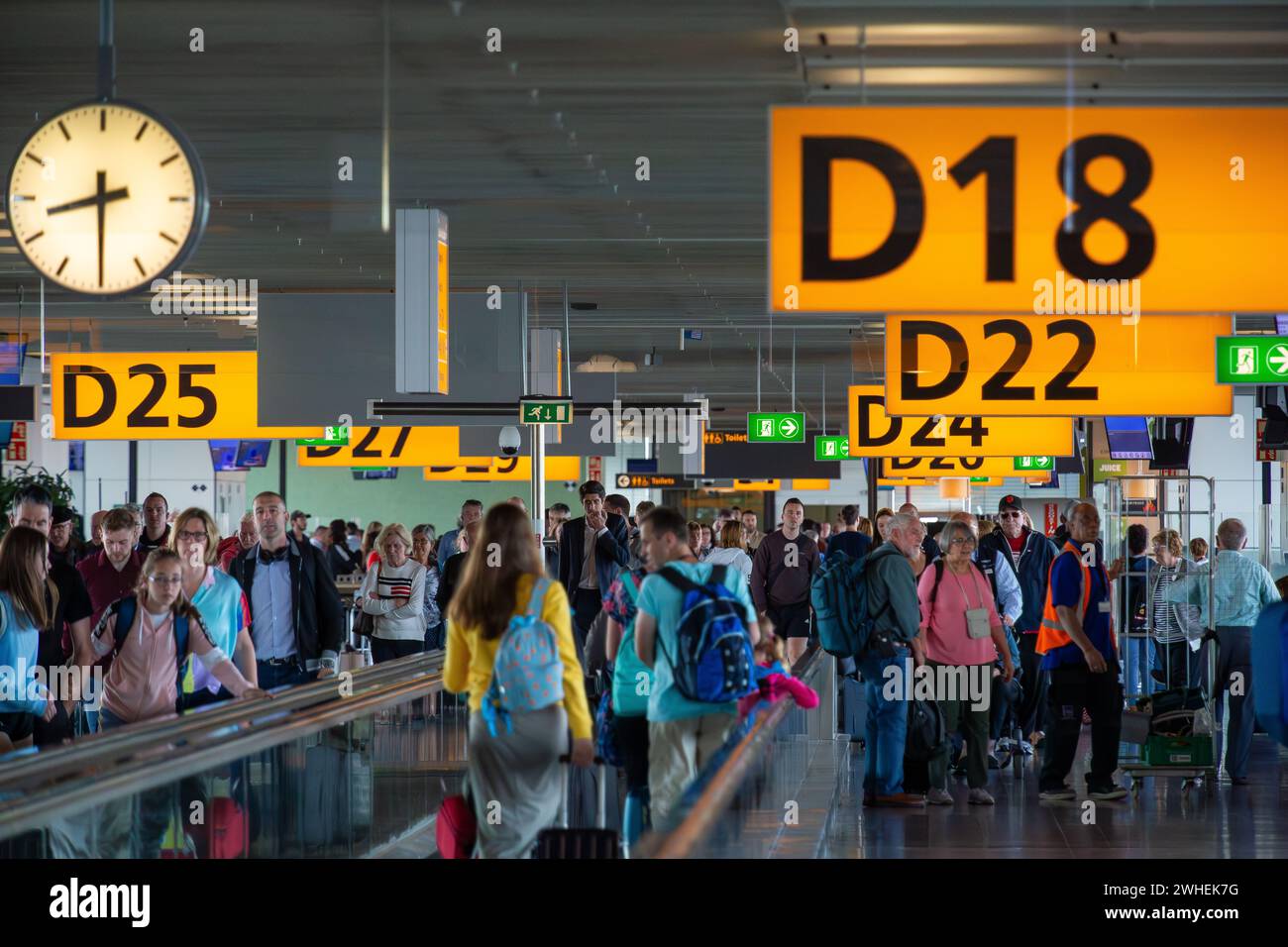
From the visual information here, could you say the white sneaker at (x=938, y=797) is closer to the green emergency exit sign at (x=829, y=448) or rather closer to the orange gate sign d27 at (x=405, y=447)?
the orange gate sign d27 at (x=405, y=447)

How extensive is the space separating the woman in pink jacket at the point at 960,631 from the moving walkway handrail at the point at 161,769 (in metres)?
3.93

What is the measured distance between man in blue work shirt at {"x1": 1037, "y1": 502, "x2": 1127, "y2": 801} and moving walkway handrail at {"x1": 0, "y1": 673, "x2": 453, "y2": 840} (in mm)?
4600

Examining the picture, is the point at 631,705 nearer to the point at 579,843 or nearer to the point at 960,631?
the point at 579,843

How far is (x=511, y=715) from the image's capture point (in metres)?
5.67


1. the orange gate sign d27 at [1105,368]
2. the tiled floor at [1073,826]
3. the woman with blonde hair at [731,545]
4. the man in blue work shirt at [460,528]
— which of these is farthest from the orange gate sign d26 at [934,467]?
the tiled floor at [1073,826]

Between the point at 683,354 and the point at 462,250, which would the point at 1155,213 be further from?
the point at 683,354

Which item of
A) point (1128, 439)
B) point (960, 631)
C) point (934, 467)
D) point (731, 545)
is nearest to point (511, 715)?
point (960, 631)

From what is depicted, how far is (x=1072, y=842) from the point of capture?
9.08m

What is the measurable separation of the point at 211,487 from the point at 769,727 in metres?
37.0

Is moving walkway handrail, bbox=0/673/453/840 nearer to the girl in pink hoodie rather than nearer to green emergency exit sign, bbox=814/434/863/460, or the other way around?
the girl in pink hoodie

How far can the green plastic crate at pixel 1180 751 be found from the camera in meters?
10.9

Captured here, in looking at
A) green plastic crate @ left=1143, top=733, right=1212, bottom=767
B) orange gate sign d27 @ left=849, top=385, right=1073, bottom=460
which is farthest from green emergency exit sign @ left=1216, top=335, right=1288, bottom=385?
orange gate sign d27 @ left=849, top=385, right=1073, bottom=460

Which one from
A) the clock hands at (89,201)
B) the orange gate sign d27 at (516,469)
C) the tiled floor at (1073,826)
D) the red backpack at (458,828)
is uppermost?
the clock hands at (89,201)
